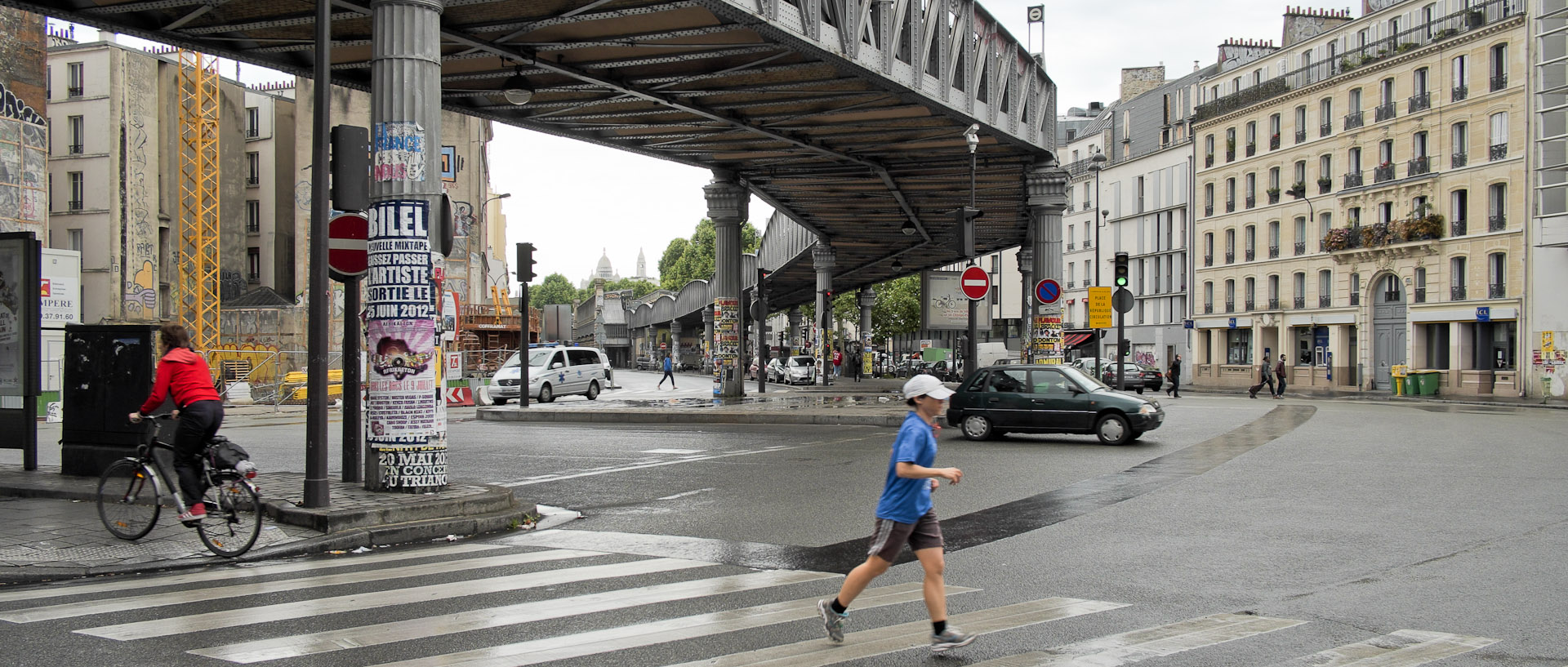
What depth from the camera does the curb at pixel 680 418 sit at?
23.3 metres

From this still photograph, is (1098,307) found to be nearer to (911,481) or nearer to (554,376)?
(554,376)

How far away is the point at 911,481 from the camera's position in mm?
5758

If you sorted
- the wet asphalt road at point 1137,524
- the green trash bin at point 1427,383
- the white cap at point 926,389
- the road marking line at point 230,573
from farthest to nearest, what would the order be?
the green trash bin at point 1427,383
the road marking line at point 230,573
the wet asphalt road at point 1137,524
the white cap at point 926,389

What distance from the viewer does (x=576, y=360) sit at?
37844 millimetres

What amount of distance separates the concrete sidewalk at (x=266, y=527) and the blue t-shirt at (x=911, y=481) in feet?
17.0

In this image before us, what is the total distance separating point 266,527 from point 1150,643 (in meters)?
7.24

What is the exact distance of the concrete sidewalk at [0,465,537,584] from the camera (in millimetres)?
8188

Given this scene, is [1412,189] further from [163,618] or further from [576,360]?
[163,618]

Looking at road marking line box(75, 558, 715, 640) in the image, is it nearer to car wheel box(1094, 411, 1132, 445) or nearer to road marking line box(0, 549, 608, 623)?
road marking line box(0, 549, 608, 623)

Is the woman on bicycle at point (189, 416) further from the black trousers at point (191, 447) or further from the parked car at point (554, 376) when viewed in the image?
the parked car at point (554, 376)

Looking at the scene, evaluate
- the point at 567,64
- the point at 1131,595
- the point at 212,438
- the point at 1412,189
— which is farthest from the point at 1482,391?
the point at 212,438

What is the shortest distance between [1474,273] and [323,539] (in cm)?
4723

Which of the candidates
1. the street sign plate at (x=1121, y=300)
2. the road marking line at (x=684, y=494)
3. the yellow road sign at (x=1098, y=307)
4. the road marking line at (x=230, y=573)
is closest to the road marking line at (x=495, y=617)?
the road marking line at (x=230, y=573)

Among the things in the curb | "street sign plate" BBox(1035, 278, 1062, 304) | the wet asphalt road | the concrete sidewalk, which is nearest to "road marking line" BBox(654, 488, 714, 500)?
the wet asphalt road
